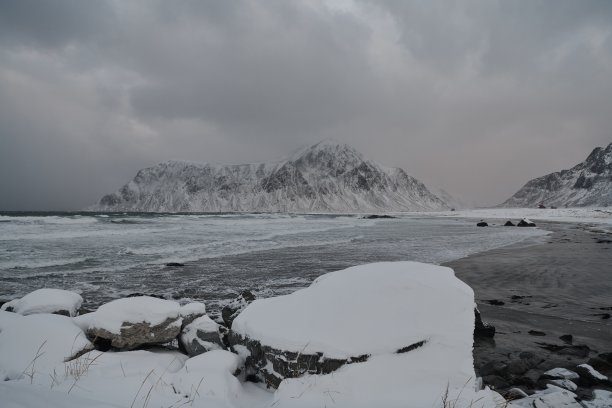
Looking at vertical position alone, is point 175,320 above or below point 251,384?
above

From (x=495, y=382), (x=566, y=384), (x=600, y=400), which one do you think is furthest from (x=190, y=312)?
(x=600, y=400)

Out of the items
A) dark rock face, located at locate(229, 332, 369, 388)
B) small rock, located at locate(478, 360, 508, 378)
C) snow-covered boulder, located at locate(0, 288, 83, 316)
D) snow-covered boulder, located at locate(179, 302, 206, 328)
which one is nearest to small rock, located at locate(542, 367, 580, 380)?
small rock, located at locate(478, 360, 508, 378)

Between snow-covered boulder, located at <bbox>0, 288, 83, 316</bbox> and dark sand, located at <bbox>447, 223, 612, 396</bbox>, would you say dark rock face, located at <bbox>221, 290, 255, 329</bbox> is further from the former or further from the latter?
dark sand, located at <bbox>447, 223, 612, 396</bbox>

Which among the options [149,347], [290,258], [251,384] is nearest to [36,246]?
[290,258]

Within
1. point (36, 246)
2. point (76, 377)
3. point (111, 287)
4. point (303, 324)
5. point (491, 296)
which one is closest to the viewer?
point (76, 377)

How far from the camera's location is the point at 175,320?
18.1ft

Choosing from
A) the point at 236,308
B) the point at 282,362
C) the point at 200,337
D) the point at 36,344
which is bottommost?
the point at 236,308

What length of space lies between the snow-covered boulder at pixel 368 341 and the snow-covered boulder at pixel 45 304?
11.6 feet

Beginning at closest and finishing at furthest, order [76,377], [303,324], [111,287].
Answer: [76,377] → [303,324] → [111,287]

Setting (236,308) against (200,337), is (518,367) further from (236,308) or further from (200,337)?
(236,308)

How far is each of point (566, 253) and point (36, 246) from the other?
3120 cm

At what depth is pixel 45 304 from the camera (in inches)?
242

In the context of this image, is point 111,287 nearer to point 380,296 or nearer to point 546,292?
point 380,296

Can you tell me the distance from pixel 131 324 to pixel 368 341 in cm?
359
